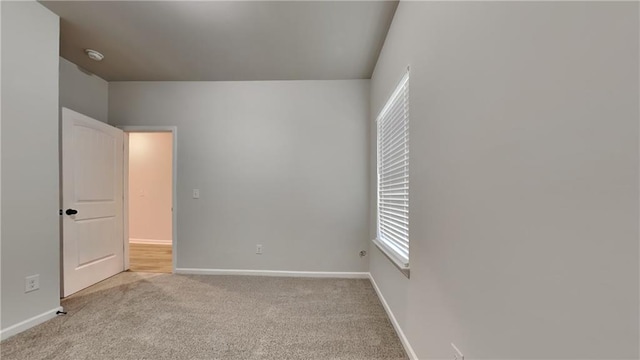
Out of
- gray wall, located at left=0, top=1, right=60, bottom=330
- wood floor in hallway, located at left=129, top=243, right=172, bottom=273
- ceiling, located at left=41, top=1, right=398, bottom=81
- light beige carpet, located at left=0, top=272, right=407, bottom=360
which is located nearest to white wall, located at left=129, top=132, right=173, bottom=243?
wood floor in hallway, located at left=129, top=243, right=172, bottom=273

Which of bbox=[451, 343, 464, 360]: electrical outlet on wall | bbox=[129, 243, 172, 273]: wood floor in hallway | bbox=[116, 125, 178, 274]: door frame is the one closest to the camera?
bbox=[451, 343, 464, 360]: electrical outlet on wall

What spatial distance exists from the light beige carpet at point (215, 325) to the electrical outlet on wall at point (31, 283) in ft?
Result: 1.00

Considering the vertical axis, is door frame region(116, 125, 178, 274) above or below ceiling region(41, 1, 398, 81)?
below

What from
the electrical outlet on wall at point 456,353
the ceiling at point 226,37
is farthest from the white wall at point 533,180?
the ceiling at point 226,37

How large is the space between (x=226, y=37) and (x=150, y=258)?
142 inches

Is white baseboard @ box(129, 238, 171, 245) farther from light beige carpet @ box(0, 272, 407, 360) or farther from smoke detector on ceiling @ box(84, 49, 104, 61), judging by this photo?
smoke detector on ceiling @ box(84, 49, 104, 61)

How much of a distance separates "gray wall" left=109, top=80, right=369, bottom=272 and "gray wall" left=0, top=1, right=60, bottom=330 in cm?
131

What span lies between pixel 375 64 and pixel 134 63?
8.86ft

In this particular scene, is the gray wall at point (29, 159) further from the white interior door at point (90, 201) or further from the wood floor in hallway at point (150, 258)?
the wood floor in hallway at point (150, 258)

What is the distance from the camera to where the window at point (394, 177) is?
1.93m

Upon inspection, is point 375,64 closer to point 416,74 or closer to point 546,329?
point 416,74

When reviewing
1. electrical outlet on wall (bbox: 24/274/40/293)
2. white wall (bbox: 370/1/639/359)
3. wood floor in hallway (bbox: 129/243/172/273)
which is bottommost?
wood floor in hallway (bbox: 129/243/172/273)

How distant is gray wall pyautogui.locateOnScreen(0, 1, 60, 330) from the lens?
1984mm

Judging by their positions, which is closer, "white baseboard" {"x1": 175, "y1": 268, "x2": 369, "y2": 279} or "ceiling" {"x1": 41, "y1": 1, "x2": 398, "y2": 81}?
"ceiling" {"x1": 41, "y1": 1, "x2": 398, "y2": 81}
